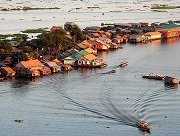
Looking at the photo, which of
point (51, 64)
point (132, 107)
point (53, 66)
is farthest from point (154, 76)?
point (132, 107)

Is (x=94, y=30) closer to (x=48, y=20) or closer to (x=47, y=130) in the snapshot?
(x=48, y=20)

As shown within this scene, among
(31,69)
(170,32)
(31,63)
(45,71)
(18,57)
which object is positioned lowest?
(170,32)

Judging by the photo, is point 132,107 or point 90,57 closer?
point 132,107

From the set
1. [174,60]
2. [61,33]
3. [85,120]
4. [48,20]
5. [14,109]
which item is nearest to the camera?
[85,120]

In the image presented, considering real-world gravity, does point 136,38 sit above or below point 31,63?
below

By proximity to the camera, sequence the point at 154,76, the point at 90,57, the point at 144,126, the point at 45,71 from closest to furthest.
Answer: the point at 144,126 < the point at 154,76 < the point at 45,71 < the point at 90,57

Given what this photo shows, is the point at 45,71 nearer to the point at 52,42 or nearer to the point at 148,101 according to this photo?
the point at 52,42

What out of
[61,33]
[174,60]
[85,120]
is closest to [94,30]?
[61,33]

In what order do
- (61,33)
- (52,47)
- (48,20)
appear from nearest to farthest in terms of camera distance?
1. (52,47)
2. (61,33)
3. (48,20)

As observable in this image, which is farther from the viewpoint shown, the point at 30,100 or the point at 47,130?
the point at 30,100

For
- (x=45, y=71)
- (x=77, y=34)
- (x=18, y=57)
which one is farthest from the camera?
(x=77, y=34)
